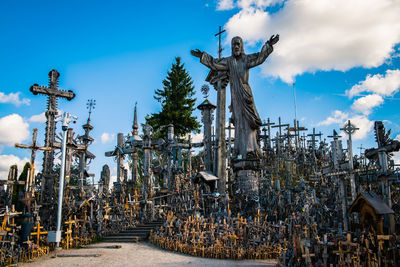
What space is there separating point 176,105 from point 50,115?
47.4 ft

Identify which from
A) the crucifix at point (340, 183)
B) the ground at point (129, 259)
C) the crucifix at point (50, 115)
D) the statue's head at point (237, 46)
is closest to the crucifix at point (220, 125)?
the statue's head at point (237, 46)

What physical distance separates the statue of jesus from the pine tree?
13.5 m

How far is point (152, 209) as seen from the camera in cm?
1463

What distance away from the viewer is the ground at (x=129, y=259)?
29.2 feet

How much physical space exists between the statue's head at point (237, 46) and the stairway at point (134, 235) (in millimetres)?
8684

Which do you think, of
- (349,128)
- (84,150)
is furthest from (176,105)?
(349,128)

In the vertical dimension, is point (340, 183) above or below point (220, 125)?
below

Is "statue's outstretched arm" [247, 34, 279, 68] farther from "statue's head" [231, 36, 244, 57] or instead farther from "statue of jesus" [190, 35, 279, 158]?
"statue's head" [231, 36, 244, 57]

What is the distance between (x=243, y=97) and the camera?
14.8 metres

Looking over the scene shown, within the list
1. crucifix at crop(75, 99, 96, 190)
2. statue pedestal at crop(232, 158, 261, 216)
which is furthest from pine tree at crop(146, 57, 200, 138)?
statue pedestal at crop(232, 158, 261, 216)

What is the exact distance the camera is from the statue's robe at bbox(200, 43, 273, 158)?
47.9ft

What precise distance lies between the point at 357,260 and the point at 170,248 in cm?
617

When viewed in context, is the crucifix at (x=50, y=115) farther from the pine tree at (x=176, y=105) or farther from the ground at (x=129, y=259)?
the pine tree at (x=176, y=105)

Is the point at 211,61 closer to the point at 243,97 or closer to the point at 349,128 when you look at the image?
the point at 243,97
